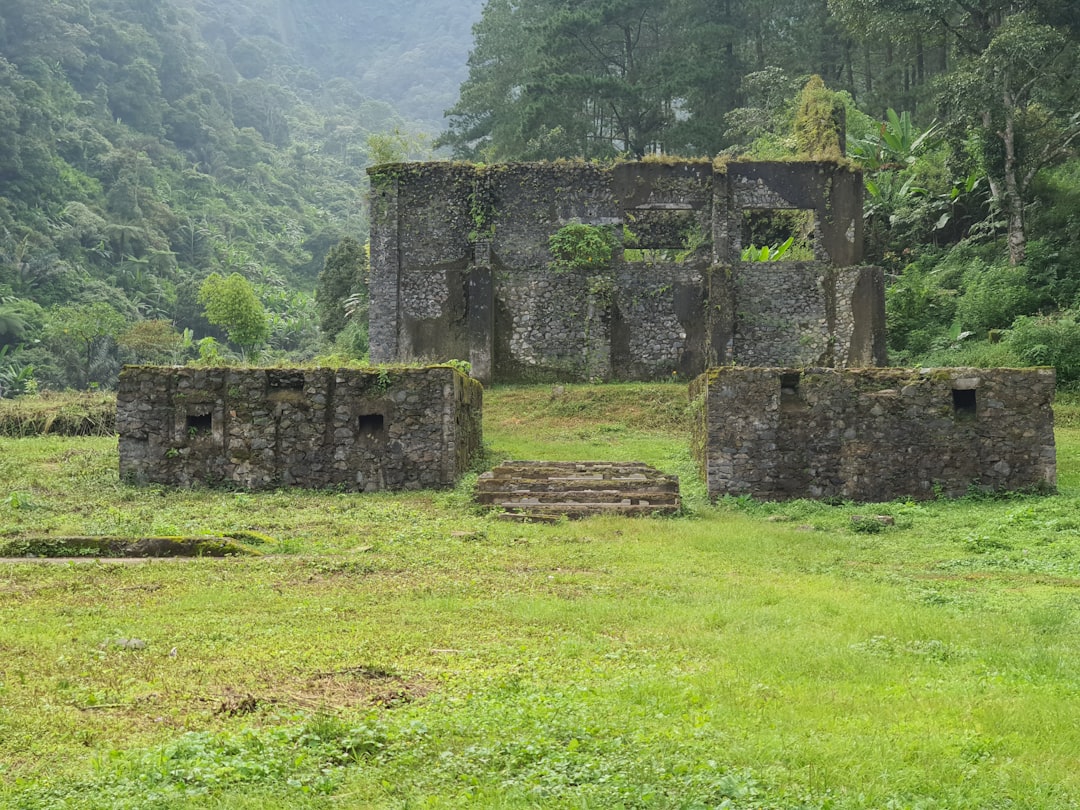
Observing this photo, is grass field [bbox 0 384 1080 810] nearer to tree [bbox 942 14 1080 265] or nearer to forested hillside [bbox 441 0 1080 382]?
forested hillside [bbox 441 0 1080 382]

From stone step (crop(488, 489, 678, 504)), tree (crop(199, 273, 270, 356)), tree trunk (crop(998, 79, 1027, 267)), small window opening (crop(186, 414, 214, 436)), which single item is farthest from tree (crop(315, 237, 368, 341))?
stone step (crop(488, 489, 678, 504))

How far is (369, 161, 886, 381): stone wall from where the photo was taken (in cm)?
2812

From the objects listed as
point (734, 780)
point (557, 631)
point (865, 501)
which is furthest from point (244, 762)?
point (865, 501)

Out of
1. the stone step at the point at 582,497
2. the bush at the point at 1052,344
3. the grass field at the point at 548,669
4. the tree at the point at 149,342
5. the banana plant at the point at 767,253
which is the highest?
the banana plant at the point at 767,253

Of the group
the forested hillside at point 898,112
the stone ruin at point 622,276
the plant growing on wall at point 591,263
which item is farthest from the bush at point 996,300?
the plant growing on wall at point 591,263

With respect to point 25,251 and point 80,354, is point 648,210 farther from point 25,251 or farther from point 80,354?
point 25,251

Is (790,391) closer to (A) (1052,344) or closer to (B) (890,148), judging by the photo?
(A) (1052,344)

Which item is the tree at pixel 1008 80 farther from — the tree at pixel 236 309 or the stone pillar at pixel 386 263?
the tree at pixel 236 309

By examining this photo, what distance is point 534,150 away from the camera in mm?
42094

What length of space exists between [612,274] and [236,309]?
17785 mm

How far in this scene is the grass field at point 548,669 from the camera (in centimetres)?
425

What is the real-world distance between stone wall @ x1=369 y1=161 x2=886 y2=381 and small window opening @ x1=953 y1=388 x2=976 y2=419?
13006 mm

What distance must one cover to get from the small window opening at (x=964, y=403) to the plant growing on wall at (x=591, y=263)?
47.1 ft

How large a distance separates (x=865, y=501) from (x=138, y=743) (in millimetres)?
11688
